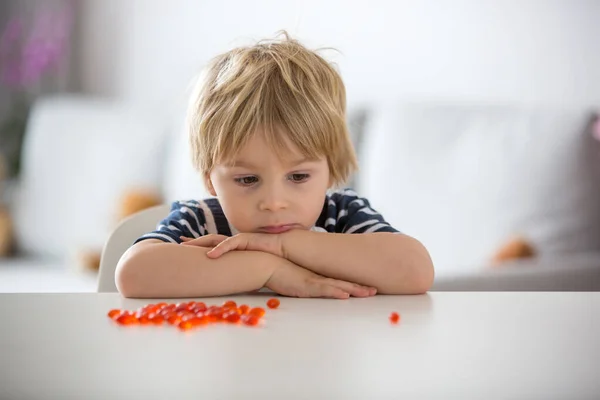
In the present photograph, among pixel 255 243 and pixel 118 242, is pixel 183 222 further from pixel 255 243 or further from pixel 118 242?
pixel 255 243

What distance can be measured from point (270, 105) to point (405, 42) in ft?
6.13

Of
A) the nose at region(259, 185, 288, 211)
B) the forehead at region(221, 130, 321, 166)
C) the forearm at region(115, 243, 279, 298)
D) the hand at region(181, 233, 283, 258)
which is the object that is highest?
the forehead at region(221, 130, 321, 166)

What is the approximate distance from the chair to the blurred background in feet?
1.68

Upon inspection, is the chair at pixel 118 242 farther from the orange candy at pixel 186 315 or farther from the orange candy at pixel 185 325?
the orange candy at pixel 185 325

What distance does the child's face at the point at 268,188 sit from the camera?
1.11 m

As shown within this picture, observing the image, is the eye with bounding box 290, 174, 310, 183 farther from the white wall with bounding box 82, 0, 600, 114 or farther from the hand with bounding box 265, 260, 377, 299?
the white wall with bounding box 82, 0, 600, 114

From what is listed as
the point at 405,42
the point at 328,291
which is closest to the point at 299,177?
the point at 328,291

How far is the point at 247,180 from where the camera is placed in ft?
3.74

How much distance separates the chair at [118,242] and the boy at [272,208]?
63 millimetres

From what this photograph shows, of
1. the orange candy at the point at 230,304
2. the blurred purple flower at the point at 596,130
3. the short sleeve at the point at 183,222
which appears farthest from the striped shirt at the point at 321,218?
the blurred purple flower at the point at 596,130

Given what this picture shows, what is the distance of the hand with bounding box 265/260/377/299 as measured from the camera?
0.93 m

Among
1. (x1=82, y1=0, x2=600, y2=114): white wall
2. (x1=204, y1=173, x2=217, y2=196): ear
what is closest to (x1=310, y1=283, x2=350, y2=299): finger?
(x1=204, y1=173, x2=217, y2=196): ear

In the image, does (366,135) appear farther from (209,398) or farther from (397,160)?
(209,398)

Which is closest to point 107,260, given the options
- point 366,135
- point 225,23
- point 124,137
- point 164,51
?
point 366,135
